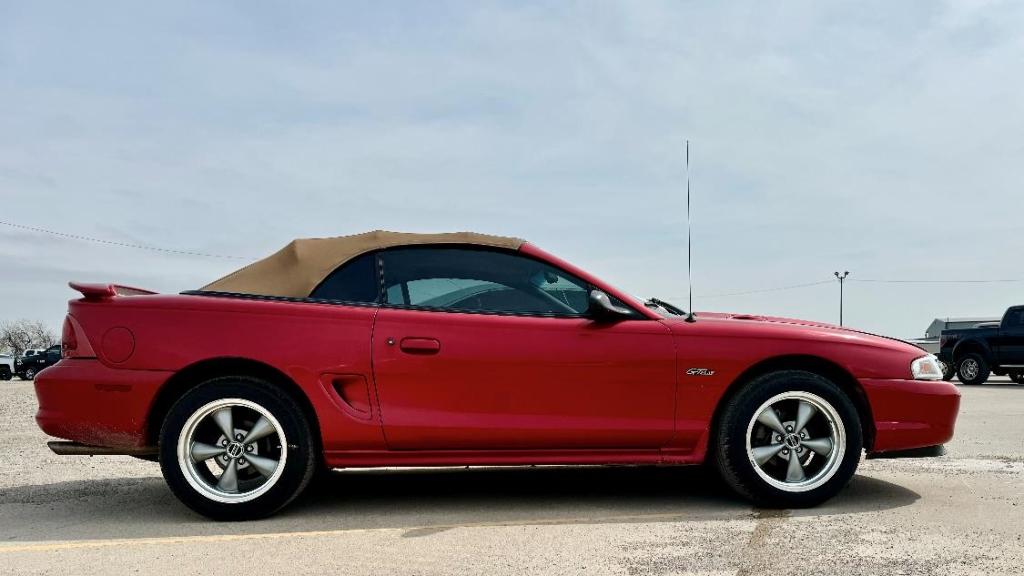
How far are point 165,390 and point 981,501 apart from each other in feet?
13.8

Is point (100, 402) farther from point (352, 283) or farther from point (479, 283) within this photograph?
point (479, 283)

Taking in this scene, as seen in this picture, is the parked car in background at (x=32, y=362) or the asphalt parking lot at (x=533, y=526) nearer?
the asphalt parking lot at (x=533, y=526)

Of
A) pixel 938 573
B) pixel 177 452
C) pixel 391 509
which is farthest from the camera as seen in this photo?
pixel 391 509

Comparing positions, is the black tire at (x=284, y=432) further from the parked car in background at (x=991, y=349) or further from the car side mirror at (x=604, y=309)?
the parked car in background at (x=991, y=349)

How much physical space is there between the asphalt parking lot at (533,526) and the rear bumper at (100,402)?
1.44ft

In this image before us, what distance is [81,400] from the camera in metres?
4.23

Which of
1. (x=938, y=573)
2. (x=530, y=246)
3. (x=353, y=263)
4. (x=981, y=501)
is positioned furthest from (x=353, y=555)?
(x=981, y=501)

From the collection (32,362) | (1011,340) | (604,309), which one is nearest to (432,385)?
(604,309)

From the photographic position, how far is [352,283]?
4414 mm

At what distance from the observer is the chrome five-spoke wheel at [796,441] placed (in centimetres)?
435

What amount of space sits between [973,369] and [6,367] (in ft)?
117

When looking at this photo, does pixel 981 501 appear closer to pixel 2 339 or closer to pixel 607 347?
pixel 607 347

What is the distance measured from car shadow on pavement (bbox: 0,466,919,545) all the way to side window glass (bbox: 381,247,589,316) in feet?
3.38

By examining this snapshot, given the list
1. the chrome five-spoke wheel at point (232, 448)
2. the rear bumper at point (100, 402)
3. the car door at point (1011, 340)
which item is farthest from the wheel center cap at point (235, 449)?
the car door at point (1011, 340)
